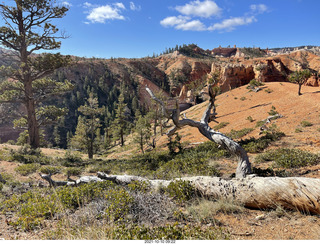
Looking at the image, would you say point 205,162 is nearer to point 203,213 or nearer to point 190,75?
point 203,213

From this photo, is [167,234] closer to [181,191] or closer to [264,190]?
[181,191]

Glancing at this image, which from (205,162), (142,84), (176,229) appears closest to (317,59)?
(142,84)

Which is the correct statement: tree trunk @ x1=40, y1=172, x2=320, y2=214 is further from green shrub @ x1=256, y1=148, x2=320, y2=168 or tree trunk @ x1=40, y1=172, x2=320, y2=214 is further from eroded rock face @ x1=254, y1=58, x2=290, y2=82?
eroded rock face @ x1=254, y1=58, x2=290, y2=82

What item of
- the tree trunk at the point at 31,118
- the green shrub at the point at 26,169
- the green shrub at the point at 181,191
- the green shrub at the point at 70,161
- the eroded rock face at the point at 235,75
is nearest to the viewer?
the green shrub at the point at 181,191

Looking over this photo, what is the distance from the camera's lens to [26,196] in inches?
186

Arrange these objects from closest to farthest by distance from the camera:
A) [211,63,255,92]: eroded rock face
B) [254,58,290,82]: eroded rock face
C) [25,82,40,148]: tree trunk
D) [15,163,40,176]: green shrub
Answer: [15,163,40,176]: green shrub
[25,82,40,148]: tree trunk
[254,58,290,82]: eroded rock face
[211,63,255,92]: eroded rock face

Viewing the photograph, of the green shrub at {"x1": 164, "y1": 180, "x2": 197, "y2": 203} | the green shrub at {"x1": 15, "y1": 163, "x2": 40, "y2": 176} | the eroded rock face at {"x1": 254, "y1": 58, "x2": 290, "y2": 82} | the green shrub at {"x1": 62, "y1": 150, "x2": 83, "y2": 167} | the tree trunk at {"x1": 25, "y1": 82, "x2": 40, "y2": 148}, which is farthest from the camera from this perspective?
the eroded rock face at {"x1": 254, "y1": 58, "x2": 290, "y2": 82}

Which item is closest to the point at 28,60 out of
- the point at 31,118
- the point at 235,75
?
the point at 31,118

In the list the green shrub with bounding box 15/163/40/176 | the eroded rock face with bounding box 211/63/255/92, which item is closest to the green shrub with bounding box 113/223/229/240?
the green shrub with bounding box 15/163/40/176

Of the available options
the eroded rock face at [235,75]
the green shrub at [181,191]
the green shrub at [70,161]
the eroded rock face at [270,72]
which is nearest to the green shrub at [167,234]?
the green shrub at [181,191]

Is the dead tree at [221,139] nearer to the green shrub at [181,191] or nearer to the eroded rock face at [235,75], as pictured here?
the green shrub at [181,191]

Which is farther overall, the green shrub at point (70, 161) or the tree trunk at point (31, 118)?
the tree trunk at point (31, 118)

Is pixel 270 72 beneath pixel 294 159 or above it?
above

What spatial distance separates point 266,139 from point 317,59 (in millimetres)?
74292
